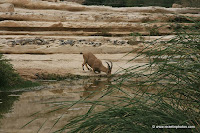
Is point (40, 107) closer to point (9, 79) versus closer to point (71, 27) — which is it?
point (9, 79)

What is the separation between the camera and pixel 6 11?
14805 millimetres

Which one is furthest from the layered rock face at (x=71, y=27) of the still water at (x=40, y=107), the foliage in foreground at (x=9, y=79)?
the foliage in foreground at (x=9, y=79)

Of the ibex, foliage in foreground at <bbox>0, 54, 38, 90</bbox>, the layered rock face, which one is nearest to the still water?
foliage in foreground at <bbox>0, 54, 38, 90</bbox>

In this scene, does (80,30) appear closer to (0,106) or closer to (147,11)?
(147,11)

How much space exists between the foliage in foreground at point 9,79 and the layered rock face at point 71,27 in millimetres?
3588

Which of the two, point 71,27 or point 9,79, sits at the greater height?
point 71,27

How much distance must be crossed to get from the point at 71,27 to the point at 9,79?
6442 mm

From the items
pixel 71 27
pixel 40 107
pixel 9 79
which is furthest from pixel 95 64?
pixel 71 27

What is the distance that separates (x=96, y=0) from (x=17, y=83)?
11468mm

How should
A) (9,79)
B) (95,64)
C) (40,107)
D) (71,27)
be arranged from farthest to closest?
(71,27), (95,64), (9,79), (40,107)

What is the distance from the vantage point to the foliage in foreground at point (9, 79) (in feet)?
26.5

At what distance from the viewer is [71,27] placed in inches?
560

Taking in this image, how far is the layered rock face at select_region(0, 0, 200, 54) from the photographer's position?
12312mm

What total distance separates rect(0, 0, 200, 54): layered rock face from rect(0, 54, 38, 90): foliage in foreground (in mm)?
3588
